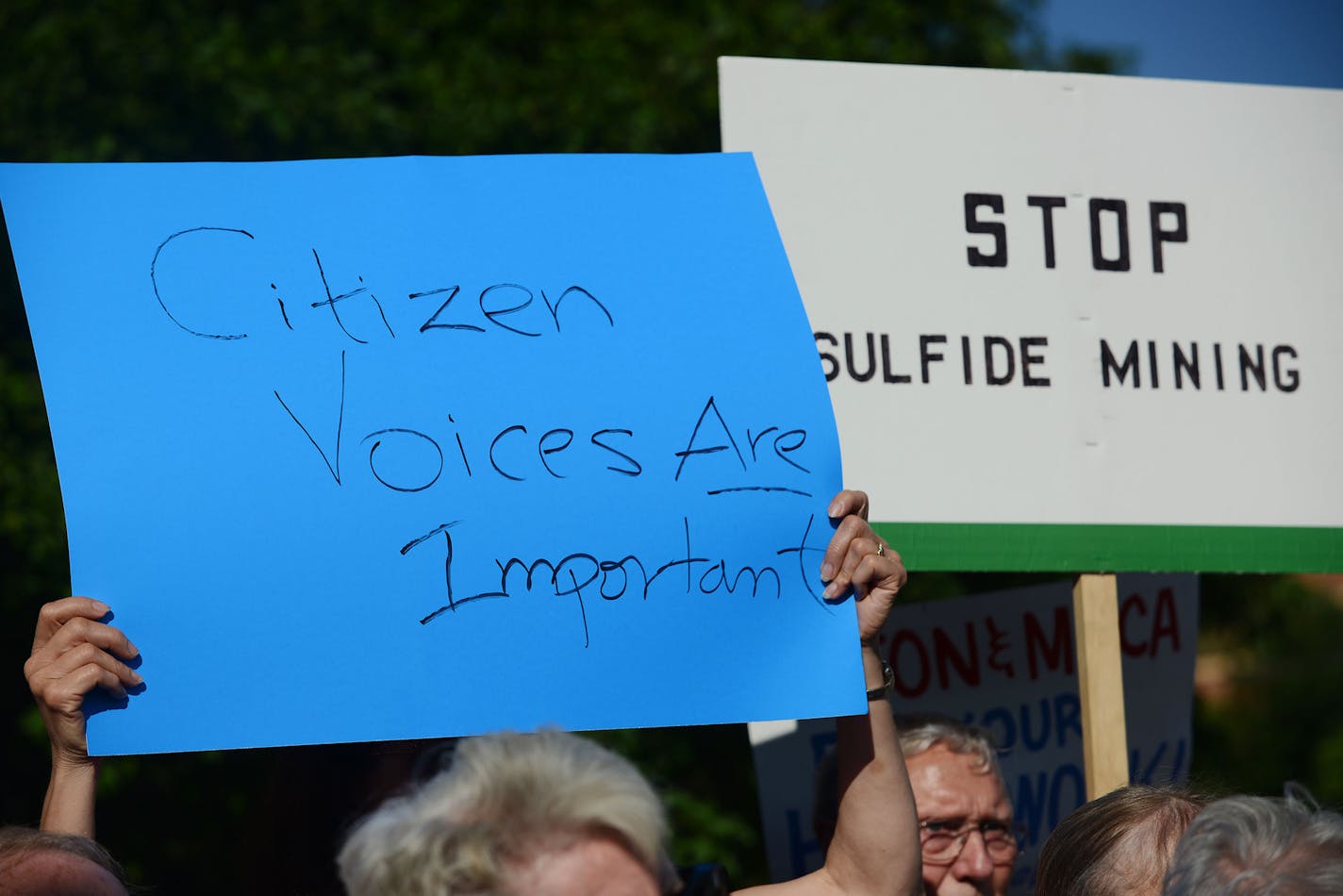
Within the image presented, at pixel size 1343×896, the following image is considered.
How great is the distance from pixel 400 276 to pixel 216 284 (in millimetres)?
235

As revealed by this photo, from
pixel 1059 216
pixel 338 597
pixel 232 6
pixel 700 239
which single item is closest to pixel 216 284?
pixel 338 597

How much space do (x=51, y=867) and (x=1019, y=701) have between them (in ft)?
7.73

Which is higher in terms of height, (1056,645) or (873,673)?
(1056,645)

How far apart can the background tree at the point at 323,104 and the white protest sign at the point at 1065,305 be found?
2.08 meters

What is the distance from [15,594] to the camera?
4.73 meters

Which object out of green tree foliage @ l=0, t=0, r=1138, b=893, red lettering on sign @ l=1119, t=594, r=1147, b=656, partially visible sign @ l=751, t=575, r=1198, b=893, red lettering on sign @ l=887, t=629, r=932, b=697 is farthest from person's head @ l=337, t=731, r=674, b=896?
green tree foliage @ l=0, t=0, r=1138, b=893

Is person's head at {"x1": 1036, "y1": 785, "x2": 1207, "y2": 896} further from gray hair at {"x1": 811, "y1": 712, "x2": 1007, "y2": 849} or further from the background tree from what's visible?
the background tree

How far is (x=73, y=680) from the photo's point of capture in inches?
67.3

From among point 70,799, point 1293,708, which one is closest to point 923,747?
point 70,799

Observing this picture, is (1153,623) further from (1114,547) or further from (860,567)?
(860,567)

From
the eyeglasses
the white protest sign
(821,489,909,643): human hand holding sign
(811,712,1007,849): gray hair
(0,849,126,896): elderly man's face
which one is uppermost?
the white protest sign

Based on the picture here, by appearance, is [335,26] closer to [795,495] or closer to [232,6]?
[232,6]

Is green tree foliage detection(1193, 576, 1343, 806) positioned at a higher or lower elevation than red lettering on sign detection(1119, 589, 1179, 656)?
higher

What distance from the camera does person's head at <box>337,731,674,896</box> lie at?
1352 mm
